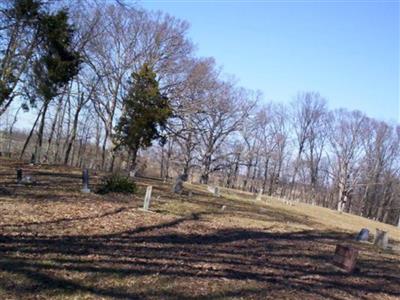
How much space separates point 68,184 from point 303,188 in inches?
2489

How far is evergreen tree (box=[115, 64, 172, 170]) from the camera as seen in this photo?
28.7 metres

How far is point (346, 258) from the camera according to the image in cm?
906

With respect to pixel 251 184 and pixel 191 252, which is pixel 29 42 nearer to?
pixel 191 252

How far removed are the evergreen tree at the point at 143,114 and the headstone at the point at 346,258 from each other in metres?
20.5

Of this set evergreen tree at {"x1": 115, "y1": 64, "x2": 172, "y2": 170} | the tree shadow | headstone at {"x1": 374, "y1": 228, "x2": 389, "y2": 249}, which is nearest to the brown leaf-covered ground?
the tree shadow

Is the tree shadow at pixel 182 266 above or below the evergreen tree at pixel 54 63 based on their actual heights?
below

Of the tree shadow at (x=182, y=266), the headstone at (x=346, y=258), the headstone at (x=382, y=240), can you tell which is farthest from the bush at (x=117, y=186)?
the headstone at (x=382, y=240)

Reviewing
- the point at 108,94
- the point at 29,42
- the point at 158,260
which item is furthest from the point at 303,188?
the point at 158,260

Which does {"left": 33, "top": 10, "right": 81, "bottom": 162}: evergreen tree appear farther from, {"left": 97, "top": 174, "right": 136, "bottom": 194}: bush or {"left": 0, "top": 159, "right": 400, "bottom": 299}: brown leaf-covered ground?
{"left": 0, "top": 159, "right": 400, "bottom": 299}: brown leaf-covered ground

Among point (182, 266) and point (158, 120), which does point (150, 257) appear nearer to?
point (182, 266)

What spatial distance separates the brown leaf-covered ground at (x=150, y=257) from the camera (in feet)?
18.1

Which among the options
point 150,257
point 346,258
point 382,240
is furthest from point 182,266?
point 382,240

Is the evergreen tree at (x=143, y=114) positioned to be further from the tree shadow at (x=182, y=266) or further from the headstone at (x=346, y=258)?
the headstone at (x=346, y=258)

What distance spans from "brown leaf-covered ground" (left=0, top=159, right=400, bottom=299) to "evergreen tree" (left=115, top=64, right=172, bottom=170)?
15.6 meters
